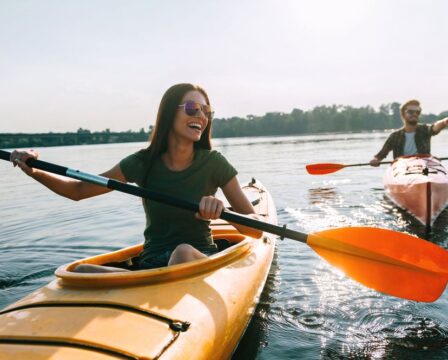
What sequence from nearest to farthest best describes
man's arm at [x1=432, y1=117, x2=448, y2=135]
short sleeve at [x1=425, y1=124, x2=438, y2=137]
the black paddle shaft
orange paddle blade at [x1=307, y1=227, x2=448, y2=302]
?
1. the black paddle shaft
2. orange paddle blade at [x1=307, y1=227, x2=448, y2=302]
3. man's arm at [x1=432, y1=117, x2=448, y2=135]
4. short sleeve at [x1=425, y1=124, x2=438, y2=137]

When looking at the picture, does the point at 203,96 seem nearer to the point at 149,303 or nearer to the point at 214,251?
the point at 214,251

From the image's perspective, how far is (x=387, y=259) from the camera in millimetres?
3281

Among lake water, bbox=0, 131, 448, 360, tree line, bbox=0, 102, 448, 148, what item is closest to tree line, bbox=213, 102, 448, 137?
tree line, bbox=0, 102, 448, 148

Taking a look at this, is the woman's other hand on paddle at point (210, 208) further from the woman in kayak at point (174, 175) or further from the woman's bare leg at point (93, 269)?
the woman's bare leg at point (93, 269)

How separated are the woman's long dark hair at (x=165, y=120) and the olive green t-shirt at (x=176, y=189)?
0.21 ft

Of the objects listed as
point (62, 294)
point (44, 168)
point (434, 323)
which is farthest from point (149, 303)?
point (434, 323)

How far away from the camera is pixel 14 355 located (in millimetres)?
1754

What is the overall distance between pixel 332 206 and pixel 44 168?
6.90m

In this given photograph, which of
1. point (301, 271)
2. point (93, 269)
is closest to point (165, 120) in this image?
point (93, 269)

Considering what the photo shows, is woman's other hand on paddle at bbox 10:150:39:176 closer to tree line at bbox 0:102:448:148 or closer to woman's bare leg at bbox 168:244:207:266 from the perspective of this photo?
woman's bare leg at bbox 168:244:207:266

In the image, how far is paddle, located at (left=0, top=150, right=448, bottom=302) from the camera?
3151 mm

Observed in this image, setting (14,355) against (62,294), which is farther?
(62,294)

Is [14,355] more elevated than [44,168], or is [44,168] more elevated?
[44,168]

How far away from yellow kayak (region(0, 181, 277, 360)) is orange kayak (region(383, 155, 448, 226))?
419 centimetres
